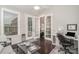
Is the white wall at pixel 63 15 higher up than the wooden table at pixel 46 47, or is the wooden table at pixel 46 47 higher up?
the white wall at pixel 63 15

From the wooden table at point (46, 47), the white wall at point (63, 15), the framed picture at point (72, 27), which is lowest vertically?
the wooden table at point (46, 47)

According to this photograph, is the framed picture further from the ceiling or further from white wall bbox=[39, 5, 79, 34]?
the ceiling

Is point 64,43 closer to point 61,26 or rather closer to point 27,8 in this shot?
point 61,26

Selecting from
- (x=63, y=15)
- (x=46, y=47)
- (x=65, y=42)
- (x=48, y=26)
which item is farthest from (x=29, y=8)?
(x=65, y=42)

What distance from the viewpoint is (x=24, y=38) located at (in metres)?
2.15

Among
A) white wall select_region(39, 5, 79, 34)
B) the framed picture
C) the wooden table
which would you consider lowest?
the wooden table

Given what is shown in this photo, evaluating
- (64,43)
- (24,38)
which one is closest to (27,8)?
(24,38)

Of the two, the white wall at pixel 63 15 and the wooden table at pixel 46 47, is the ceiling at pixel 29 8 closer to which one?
the white wall at pixel 63 15

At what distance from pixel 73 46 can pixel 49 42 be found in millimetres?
587

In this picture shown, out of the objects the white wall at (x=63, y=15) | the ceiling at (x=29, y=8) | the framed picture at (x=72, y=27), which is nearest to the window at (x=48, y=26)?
the white wall at (x=63, y=15)

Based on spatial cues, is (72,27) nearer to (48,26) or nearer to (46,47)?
(48,26)

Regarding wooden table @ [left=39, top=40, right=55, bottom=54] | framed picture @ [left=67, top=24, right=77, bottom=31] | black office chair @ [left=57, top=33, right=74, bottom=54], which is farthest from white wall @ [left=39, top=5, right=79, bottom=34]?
wooden table @ [left=39, top=40, right=55, bottom=54]

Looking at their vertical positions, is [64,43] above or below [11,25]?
below
